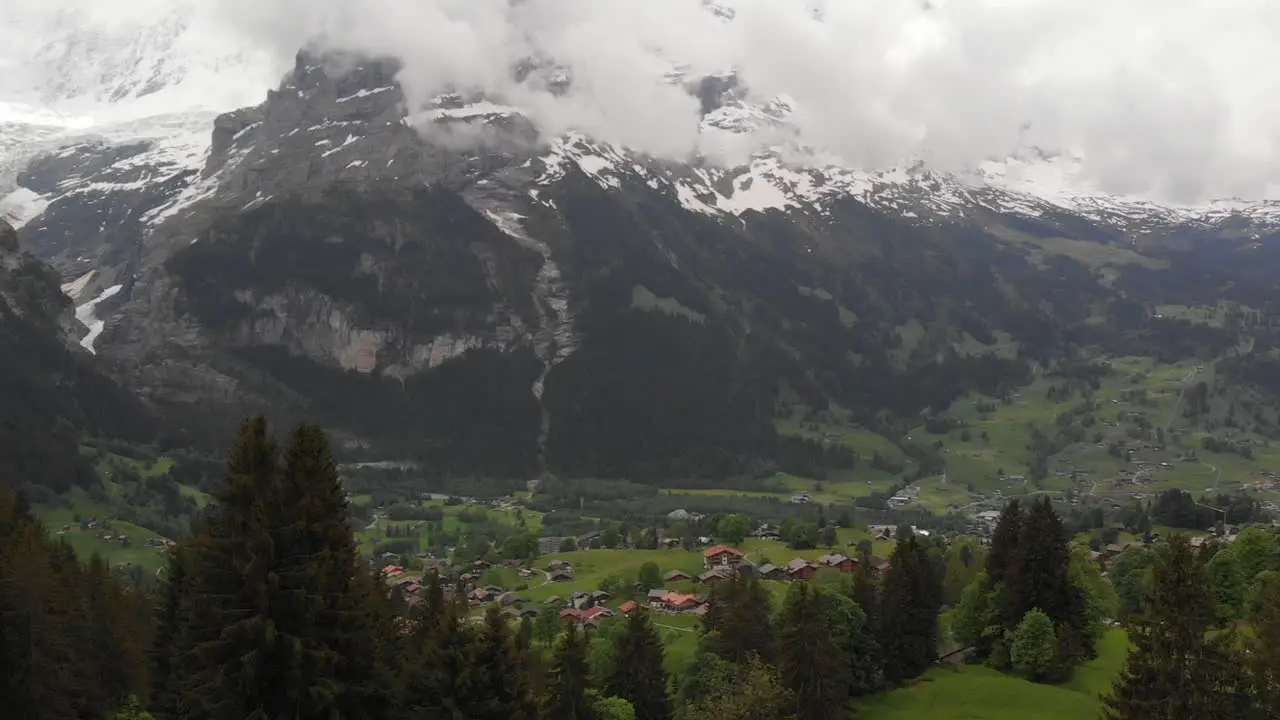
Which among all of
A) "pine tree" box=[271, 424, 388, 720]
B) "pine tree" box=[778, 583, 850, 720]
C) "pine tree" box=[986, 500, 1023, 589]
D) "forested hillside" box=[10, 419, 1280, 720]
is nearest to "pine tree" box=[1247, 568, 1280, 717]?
"forested hillside" box=[10, 419, 1280, 720]

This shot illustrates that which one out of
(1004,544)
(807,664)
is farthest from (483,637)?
(1004,544)

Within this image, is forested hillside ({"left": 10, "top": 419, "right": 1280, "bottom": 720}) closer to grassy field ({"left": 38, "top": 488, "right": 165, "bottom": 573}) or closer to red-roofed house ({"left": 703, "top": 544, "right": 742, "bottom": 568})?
red-roofed house ({"left": 703, "top": 544, "right": 742, "bottom": 568})

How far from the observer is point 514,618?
4747 inches

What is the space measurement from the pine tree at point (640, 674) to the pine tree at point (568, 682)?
45.9ft

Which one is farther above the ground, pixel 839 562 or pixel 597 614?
pixel 839 562

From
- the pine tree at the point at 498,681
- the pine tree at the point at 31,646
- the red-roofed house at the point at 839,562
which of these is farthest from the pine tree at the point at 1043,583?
the pine tree at the point at 31,646

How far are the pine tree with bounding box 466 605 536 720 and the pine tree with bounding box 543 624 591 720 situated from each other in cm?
1910

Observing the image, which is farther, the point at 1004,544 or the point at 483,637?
the point at 1004,544

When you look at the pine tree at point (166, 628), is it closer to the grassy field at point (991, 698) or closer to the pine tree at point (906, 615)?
the grassy field at point (991, 698)

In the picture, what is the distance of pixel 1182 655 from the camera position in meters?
41.8

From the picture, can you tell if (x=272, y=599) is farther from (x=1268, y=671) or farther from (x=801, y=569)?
(x=801, y=569)

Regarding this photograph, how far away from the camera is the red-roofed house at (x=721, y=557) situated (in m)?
149

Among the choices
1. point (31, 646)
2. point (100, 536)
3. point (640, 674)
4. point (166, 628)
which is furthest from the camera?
point (100, 536)

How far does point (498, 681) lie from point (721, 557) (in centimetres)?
11885
